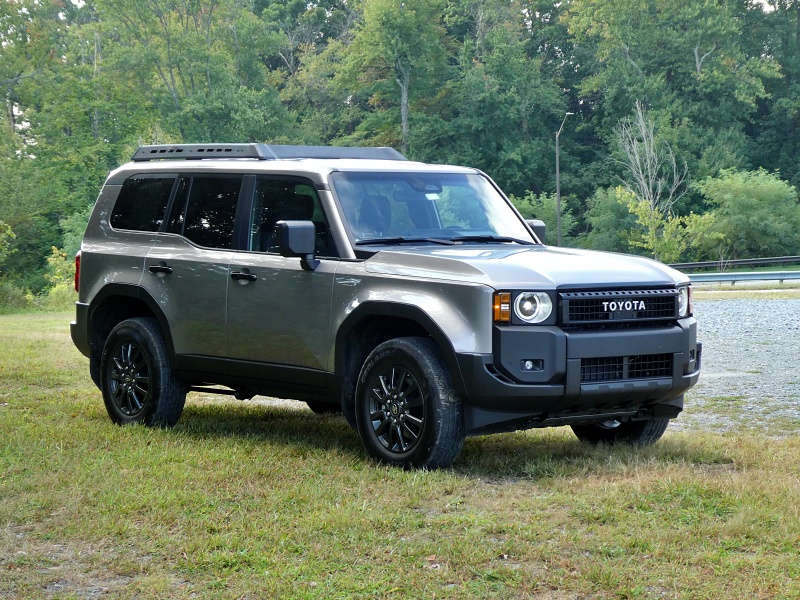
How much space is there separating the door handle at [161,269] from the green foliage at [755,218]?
2099 inches

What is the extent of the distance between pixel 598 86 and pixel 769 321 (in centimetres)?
5636

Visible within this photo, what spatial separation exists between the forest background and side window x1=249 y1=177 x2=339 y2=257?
2291 inches

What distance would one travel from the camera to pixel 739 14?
78312 mm

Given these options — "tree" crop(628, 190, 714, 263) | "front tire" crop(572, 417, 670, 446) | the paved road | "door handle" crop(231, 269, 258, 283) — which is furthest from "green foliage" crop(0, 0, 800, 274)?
"door handle" crop(231, 269, 258, 283)

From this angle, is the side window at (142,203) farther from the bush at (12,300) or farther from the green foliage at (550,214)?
the green foliage at (550,214)

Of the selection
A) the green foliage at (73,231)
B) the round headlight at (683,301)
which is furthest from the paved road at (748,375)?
the green foliage at (73,231)

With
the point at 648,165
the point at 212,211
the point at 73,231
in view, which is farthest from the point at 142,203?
the point at 73,231

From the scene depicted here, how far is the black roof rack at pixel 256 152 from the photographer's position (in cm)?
902

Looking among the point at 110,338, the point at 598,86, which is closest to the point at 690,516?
the point at 110,338

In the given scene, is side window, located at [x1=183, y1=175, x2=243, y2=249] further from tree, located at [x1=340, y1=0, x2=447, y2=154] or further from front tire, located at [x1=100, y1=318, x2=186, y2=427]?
tree, located at [x1=340, y1=0, x2=447, y2=154]

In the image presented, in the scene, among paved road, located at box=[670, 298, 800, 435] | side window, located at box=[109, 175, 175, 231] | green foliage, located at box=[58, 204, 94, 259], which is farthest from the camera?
green foliage, located at box=[58, 204, 94, 259]

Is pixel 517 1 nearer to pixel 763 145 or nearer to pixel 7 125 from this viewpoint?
pixel 763 145

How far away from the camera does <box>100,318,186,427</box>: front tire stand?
30.0ft

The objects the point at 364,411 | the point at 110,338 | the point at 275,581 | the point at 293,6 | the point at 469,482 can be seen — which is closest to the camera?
the point at 275,581
